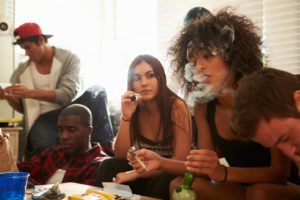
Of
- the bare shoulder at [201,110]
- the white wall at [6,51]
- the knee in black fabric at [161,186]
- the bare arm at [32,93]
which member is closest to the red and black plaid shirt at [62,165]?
the bare arm at [32,93]

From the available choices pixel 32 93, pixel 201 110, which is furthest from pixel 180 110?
pixel 32 93

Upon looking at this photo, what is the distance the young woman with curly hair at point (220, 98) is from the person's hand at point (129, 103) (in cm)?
28

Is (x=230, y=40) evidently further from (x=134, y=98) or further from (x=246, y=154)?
(x=134, y=98)

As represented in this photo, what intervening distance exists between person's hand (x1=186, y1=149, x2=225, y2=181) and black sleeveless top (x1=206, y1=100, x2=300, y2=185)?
0.72 ft

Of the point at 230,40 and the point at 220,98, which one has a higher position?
the point at 230,40

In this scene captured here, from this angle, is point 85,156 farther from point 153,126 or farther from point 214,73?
point 214,73

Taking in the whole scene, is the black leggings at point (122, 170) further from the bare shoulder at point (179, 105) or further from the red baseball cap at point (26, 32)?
the red baseball cap at point (26, 32)

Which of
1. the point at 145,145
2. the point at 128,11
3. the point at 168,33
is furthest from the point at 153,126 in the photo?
the point at 128,11

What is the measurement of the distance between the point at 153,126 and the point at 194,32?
20.6 inches

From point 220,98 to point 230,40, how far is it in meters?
0.22

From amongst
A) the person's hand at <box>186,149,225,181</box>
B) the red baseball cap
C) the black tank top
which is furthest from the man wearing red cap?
the person's hand at <box>186,149,225,181</box>

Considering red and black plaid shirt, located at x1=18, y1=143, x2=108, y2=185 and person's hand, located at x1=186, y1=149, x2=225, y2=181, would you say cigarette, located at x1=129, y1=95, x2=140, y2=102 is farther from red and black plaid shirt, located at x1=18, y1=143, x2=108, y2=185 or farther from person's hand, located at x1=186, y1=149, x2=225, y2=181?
person's hand, located at x1=186, y1=149, x2=225, y2=181

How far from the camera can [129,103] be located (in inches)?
68.3

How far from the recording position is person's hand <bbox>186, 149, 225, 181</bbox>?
1.11 meters
